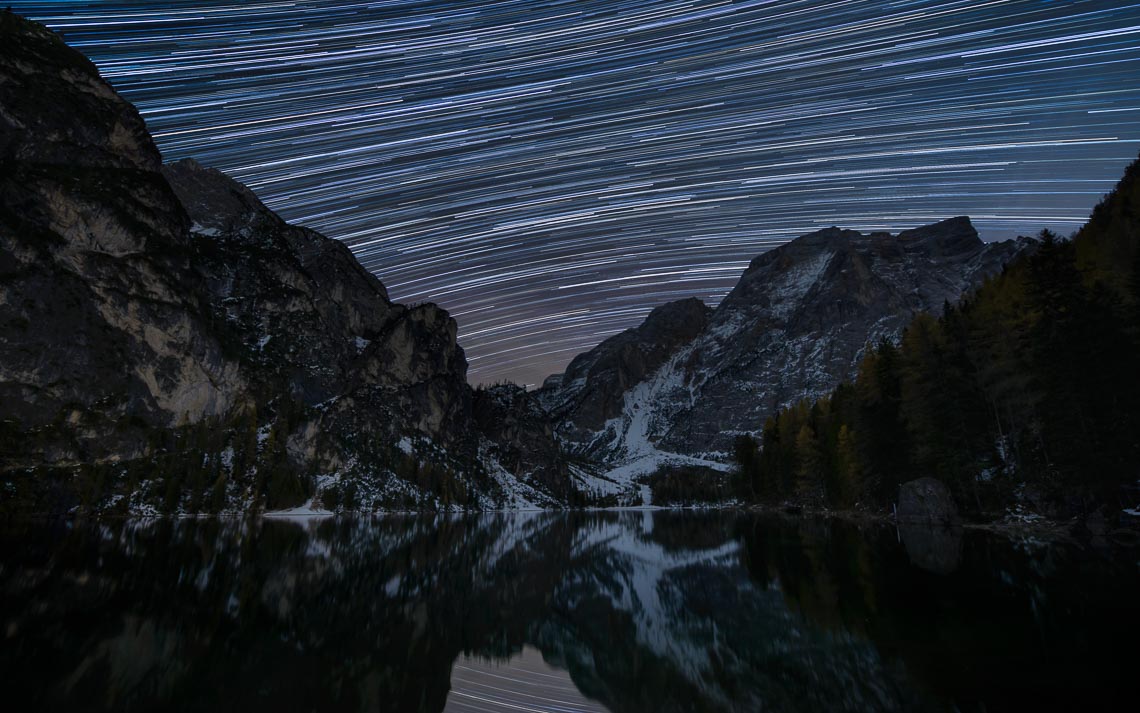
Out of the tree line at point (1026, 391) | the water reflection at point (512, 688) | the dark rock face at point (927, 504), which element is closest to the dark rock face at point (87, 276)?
the water reflection at point (512, 688)

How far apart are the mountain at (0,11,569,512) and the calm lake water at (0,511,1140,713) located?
267 feet

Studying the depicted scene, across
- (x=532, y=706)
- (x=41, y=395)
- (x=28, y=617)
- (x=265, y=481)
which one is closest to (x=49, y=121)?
(x=41, y=395)

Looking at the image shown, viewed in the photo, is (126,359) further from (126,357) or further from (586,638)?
(586,638)

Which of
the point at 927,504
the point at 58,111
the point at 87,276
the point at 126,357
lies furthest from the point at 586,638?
the point at 58,111

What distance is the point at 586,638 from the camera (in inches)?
515

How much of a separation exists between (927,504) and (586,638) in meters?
39.5

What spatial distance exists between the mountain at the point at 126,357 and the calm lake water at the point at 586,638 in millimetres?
81289

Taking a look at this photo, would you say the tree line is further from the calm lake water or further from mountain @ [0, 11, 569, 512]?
mountain @ [0, 11, 569, 512]

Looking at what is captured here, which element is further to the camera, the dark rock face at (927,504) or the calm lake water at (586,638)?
the dark rock face at (927,504)

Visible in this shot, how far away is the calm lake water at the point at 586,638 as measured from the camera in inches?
316

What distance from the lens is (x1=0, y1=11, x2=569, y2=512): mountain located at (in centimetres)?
10762

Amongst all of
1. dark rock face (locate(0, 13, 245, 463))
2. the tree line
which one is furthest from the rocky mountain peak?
the tree line

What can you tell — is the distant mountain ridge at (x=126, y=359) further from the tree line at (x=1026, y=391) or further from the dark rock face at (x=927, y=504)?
the dark rock face at (x=927, y=504)

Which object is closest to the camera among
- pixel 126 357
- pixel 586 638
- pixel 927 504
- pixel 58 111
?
pixel 586 638
